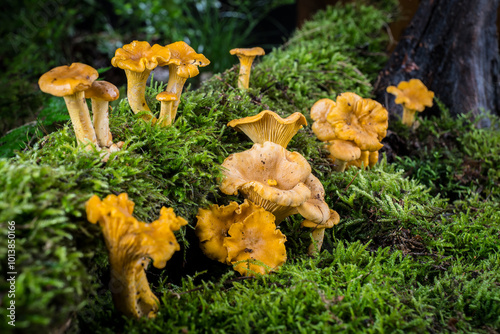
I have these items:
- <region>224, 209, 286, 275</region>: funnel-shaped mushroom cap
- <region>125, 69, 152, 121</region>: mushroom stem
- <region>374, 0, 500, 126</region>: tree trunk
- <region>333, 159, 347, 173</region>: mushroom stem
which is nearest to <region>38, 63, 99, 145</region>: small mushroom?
<region>125, 69, 152, 121</region>: mushroom stem

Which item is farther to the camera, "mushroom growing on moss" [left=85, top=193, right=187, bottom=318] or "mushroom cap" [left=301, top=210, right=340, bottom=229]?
"mushroom cap" [left=301, top=210, right=340, bottom=229]

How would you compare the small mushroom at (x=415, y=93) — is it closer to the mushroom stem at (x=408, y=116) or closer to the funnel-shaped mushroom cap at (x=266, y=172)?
the mushroom stem at (x=408, y=116)

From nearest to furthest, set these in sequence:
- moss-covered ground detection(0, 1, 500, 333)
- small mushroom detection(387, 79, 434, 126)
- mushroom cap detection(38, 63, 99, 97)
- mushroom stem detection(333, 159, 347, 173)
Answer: moss-covered ground detection(0, 1, 500, 333) → mushroom cap detection(38, 63, 99, 97) → mushroom stem detection(333, 159, 347, 173) → small mushroom detection(387, 79, 434, 126)

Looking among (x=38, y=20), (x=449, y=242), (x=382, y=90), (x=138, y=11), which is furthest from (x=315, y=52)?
(x=38, y=20)

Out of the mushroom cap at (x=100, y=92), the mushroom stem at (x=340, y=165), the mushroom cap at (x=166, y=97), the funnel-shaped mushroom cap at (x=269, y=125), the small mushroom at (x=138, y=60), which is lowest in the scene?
the mushroom stem at (x=340, y=165)

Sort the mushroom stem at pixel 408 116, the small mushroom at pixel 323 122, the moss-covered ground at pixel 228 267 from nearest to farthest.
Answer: the moss-covered ground at pixel 228 267
the small mushroom at pixel 323 122
the mushroom stem at pixel 408 116

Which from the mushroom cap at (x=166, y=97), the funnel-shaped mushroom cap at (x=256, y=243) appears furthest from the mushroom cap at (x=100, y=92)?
the funnel-shaped mushroom cap at (x=256, y=243)

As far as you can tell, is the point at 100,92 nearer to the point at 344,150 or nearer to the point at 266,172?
the point at 266,172

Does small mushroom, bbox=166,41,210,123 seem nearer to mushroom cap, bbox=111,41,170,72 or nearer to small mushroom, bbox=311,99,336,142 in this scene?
mushroom cap, bbox=111,41,170,72
